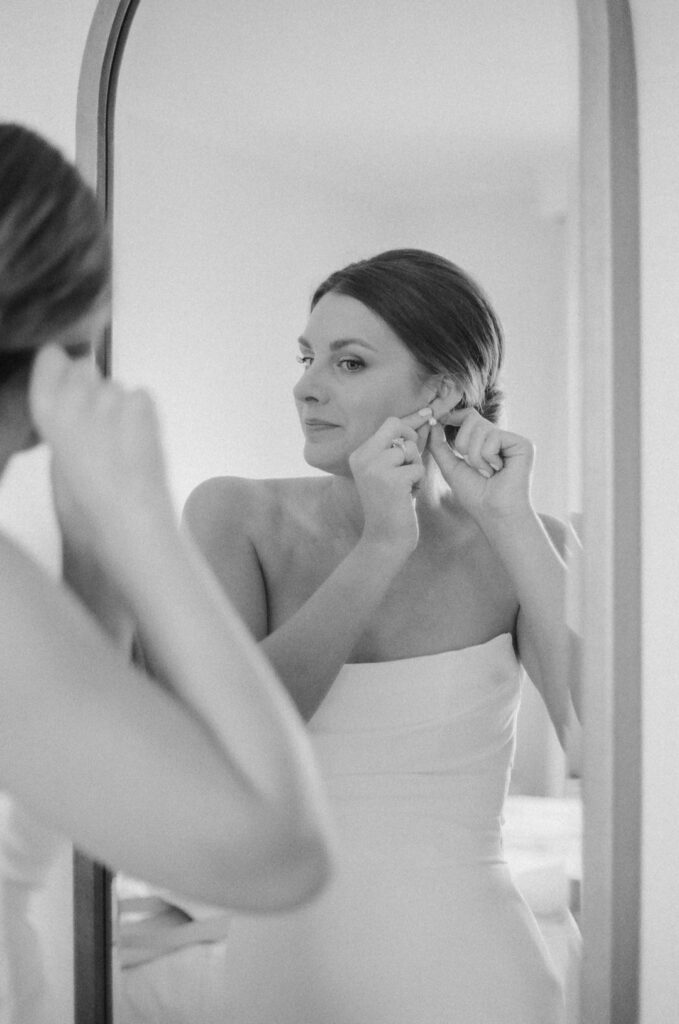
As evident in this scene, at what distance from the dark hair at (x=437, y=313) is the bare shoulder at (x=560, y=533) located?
96 millimetres

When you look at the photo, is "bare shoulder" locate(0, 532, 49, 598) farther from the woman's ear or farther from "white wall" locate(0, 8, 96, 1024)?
"white wall" locate(0, 8, 96, 1024)

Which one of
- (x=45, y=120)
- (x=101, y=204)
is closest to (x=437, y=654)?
(x=101, y=204)

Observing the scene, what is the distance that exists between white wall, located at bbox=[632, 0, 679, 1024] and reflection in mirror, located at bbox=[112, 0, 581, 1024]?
0.05 metres

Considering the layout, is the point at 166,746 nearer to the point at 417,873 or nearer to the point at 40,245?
the point at 40,245

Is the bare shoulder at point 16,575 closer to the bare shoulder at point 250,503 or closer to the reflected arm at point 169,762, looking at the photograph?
the reflected arm at point 169,762

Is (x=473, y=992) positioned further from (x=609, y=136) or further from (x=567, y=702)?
(x=609, y=136)

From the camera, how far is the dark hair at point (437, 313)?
2.78 feet

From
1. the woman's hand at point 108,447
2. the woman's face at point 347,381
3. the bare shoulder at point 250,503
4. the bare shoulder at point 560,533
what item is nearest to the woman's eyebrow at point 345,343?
the woman's face at point 347,381

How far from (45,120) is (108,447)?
79 cm

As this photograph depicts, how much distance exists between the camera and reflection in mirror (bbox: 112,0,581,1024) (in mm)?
804

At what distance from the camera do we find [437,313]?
0.88m

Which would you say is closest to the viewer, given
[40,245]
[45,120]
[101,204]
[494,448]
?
[40,245]

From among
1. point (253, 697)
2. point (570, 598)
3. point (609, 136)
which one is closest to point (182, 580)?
point (253, 697)

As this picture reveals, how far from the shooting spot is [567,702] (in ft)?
2.59
